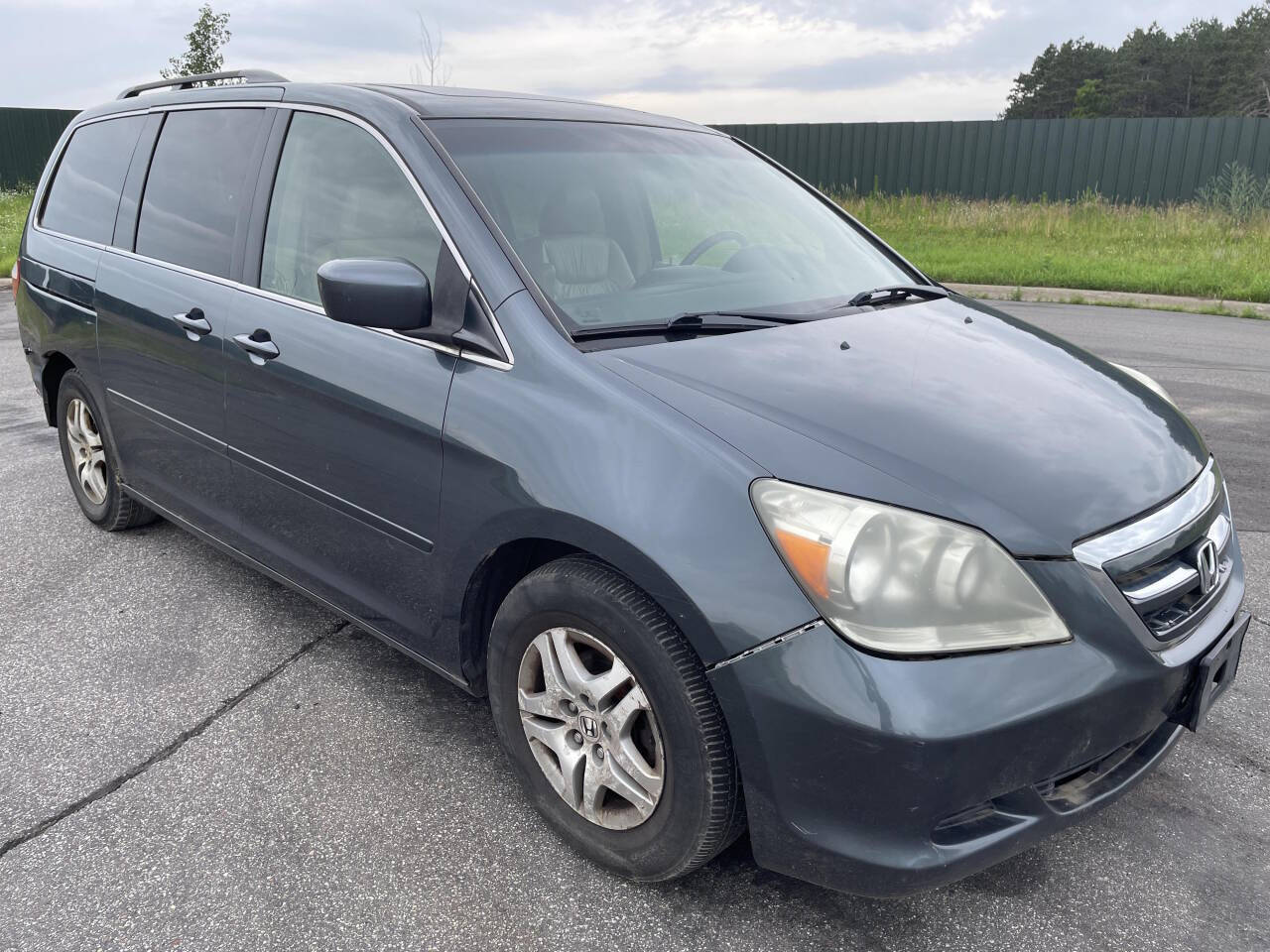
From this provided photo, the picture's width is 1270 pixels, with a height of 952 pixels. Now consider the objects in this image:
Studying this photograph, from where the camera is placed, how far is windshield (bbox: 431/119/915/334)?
2.70 meters

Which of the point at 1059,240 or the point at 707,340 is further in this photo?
the point at 1059,240

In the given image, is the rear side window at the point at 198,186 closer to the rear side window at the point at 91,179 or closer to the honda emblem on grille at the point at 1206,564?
the rear side window at the point at 91,179

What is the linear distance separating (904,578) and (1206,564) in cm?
89

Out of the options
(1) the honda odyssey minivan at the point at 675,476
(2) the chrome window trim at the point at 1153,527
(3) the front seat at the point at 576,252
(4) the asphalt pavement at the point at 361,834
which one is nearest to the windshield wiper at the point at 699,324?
(1) the honda odyssey minivan at the point at 675,476

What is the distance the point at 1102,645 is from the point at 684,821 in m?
0.90

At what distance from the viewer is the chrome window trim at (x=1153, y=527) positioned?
203 centimetres

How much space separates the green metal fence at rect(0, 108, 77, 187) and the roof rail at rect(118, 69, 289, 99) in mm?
24216

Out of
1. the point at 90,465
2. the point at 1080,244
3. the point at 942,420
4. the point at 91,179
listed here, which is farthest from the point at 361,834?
the point at 1080,244

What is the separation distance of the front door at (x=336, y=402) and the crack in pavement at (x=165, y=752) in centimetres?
38

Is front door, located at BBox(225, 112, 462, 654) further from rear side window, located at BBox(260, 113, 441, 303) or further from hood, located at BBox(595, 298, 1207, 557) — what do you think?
hood, located at BBox(595, 298, 1207, 557)

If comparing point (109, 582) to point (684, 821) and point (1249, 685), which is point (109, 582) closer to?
point (684, 821)

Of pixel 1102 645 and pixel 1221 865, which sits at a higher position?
pixel 1102 645

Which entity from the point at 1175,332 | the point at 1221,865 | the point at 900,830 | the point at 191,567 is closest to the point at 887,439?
the point at 900,830

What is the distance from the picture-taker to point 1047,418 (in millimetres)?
2379
